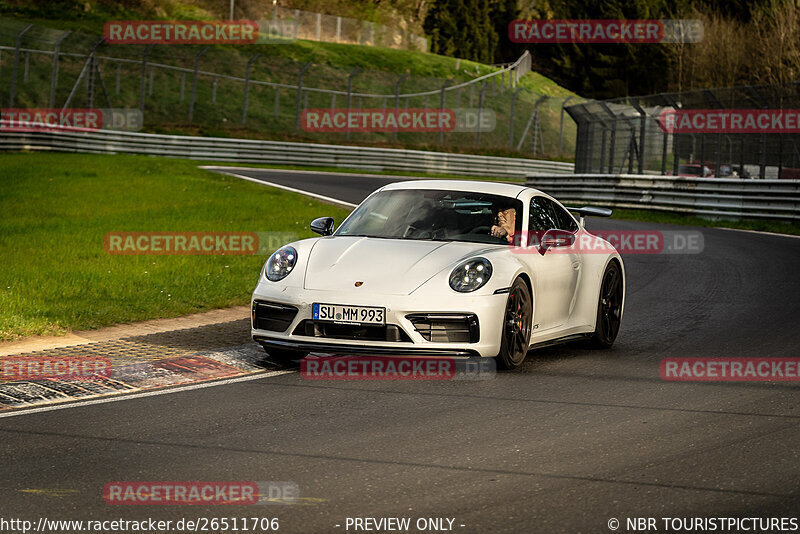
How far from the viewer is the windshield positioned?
884cm

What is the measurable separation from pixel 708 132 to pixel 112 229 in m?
14.7

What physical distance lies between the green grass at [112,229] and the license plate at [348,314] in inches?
113

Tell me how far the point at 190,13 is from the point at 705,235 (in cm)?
5449

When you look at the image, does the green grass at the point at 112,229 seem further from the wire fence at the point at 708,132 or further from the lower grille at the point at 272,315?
the wire fence at the point at 708,132

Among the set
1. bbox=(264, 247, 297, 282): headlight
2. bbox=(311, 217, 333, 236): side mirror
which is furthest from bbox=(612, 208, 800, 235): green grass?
bbox=(264, 247, 297, 282): headlight

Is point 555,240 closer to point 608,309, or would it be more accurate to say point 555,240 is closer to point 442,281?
point 608,309

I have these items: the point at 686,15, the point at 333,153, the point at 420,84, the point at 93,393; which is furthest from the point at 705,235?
the point at 686,15

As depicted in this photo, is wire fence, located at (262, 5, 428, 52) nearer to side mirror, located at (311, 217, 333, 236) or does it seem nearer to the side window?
the side window

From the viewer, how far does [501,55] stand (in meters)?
104

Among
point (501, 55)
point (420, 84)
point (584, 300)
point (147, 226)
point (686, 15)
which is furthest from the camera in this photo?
point (501, 55)

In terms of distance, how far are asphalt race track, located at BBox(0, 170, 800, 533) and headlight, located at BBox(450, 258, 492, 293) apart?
0.66 m

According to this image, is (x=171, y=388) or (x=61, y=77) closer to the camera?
(x=171, y=388)

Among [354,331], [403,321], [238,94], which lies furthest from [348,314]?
[238,94]

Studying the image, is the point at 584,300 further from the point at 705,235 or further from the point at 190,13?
the point at 190,13
